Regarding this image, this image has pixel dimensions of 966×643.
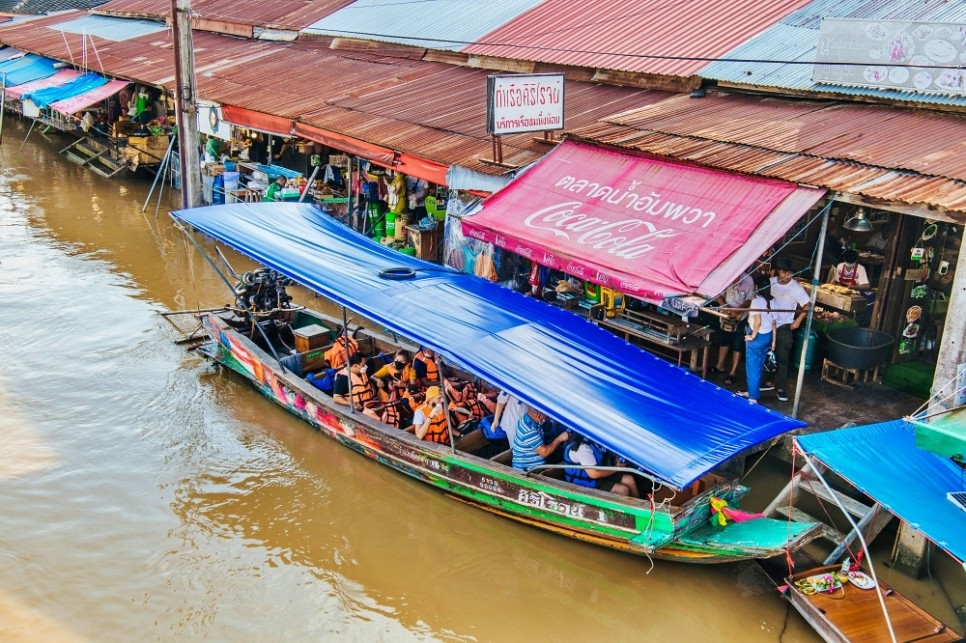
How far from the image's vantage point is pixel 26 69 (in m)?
26.1

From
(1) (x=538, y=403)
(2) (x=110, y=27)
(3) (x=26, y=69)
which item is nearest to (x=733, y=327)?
(1) (x=538, y=403)

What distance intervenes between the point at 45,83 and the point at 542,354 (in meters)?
20.8

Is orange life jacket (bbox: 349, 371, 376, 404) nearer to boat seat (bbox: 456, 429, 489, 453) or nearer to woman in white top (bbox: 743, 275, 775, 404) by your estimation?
boat seat (bbox: 456, 429, 489, 453)

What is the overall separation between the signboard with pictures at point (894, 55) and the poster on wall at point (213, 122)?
11408 millimetres

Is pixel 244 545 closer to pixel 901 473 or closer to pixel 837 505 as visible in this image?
pixel 837 505

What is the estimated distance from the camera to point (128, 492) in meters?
9.76

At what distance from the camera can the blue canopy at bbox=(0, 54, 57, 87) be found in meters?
25.1

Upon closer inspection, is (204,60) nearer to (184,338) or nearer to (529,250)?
(184,338)

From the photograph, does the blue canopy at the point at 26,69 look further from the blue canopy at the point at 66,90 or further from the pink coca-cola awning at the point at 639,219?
the pink coca-cola awning at the point at 639,219

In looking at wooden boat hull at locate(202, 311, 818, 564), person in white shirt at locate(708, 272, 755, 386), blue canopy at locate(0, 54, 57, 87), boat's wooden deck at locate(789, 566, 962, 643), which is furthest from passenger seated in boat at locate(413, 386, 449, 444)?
blue canopy at locate(0, 54, 57, 87)

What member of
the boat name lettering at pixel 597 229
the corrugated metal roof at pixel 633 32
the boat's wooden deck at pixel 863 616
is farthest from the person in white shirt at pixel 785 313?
the corrugated metal roof at pixel 633 32

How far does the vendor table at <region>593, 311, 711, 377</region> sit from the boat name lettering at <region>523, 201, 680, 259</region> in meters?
1.53

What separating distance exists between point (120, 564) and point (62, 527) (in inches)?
40.2

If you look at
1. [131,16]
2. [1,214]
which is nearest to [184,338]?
[1,214]
